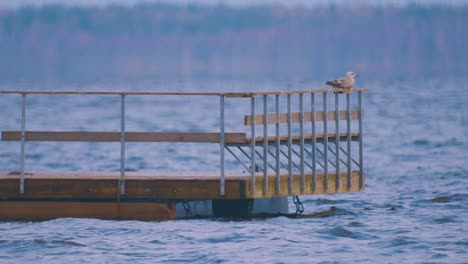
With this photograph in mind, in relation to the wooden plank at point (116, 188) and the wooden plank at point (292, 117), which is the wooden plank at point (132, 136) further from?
the wooden plank at point (116, 188)

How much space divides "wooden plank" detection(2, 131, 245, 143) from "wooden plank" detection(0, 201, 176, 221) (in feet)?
3.64

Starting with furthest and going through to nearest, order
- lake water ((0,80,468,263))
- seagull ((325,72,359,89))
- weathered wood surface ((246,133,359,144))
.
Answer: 1. seagull ((325,72,359,89))
2. weathered wood surface ((246,133,359,144))
3. lake water ((0,80,468,263))

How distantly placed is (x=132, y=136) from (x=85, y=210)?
4.99 ft

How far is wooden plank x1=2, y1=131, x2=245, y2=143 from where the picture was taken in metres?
20.7

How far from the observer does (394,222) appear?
2331cm

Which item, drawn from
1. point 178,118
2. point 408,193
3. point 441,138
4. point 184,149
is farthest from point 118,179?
point 178,118

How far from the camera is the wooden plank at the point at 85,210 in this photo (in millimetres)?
20859

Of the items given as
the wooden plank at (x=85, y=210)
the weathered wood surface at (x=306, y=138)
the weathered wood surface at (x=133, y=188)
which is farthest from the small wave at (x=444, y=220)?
the wooden plank at (x=85, y=210)

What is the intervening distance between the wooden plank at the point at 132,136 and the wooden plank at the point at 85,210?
1109 mm

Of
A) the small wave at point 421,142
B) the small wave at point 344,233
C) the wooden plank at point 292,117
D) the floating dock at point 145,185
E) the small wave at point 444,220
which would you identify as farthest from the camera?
the small wave at point 421,142

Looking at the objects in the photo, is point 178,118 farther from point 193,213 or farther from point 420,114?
point 193,213

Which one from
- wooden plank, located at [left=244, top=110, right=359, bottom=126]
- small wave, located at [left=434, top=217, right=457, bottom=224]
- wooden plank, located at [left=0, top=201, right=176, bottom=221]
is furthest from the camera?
small wave, located at [left=434, top=217, right=457, bottom=224]

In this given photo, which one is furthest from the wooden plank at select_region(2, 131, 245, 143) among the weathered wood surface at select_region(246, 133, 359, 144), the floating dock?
the weathered wood surface at select_region(246, 133, 359, 144)

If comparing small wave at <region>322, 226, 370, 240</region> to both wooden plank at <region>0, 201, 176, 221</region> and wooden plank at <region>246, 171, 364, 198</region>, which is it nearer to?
wooden plank at <region>246, 171, 364, 198</region>
